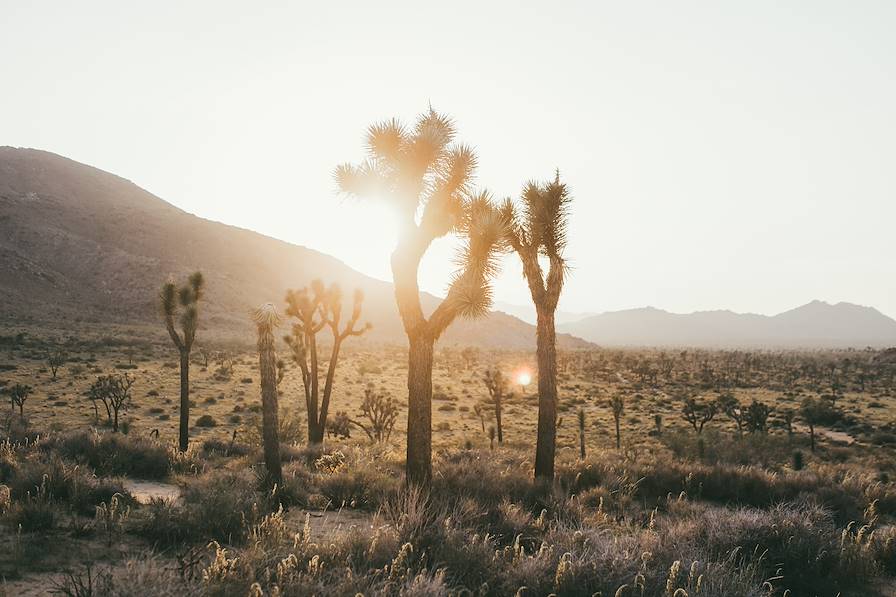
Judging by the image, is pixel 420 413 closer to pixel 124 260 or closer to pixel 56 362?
pixel 56 362

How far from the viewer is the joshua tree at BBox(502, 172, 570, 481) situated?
12633 millimetres

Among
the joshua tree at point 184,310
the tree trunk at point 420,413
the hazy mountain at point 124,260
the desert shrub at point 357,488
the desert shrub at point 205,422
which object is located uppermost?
the hazy mountain at point 124,260

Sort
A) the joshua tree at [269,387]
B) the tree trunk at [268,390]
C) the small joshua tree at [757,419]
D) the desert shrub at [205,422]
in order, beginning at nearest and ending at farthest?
the joshua tree at [269,387] < the tree trunk at [268,390] < the desert shrub at [205,422] < the small joshua tree at [757,419]

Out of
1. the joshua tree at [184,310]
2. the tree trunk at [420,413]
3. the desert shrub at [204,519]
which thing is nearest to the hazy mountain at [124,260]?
the joshua tree at [184,310]

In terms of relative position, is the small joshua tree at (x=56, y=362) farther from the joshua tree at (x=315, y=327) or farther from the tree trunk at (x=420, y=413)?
the tree trunk at (x=420, y=413)

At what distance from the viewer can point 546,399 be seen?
41.7 feet

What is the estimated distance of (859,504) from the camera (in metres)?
10.4

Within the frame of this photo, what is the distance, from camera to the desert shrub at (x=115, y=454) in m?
11.7

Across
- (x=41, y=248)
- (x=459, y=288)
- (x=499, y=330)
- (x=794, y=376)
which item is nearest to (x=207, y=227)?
(x=41, y=248)

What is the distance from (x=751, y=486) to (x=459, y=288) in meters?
8.25

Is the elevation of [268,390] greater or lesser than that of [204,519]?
greater

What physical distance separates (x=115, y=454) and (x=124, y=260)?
98933 millimetres

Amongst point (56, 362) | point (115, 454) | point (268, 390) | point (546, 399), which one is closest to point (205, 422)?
point (115, 454)

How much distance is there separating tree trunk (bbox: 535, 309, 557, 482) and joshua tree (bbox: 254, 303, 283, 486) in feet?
20.0
